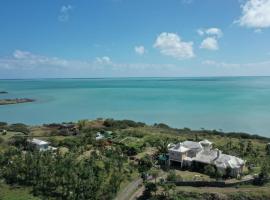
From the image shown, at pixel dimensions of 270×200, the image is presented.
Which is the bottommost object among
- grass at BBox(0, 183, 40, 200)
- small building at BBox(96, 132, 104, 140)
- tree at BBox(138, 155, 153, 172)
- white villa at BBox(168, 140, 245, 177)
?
grass at BBox(0, 183, 40, 200)

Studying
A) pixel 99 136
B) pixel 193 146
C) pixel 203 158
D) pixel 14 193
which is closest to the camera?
pixel 14 193

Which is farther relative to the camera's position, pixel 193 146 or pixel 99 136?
pixel 99 136

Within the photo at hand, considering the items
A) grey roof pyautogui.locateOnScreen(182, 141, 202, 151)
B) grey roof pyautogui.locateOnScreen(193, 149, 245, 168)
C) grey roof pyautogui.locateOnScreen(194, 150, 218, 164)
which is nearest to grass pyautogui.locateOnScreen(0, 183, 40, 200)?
grey roof pyautogui.locateOnScreen(194, 150, 218, 164)

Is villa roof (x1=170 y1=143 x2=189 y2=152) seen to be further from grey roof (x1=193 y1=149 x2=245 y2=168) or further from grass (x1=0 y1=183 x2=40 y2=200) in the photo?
grass (x1=0 y1=183 x2=40 y2=200)

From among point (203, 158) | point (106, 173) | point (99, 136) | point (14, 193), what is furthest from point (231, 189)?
point (99, 136)

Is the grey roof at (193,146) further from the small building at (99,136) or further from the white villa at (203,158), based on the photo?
the small building at (99,136)

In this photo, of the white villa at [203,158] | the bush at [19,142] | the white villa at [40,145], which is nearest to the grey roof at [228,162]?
the white villa at [203,158]

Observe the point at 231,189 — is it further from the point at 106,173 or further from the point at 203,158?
the point at 106,173
